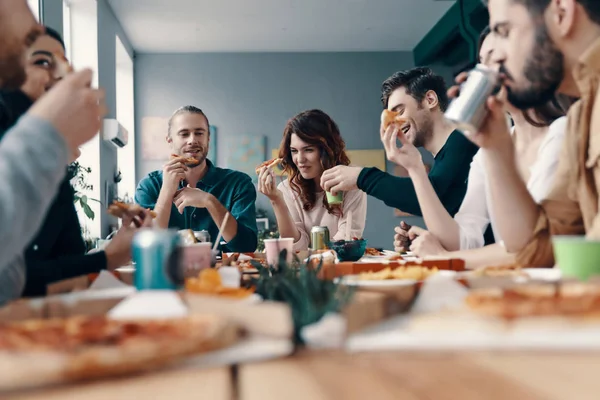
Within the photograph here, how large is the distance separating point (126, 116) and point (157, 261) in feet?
22.6

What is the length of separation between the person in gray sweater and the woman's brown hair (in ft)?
8.49

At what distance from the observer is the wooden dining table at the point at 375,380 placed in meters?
0.52

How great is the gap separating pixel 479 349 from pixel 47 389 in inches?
17.6

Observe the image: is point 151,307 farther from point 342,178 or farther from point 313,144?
point 313,144

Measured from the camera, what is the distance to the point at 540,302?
2.31 feet

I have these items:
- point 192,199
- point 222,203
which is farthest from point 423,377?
point 222,203

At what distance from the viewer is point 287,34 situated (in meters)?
7.04

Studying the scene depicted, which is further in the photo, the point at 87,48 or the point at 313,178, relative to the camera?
the point at 87,48

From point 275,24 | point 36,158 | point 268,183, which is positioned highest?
point 275,24

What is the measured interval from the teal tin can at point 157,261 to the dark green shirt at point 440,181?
147 centimetres

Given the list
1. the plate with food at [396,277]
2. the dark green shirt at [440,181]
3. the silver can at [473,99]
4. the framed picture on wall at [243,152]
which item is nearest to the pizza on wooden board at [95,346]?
the plate with food at [396,277]

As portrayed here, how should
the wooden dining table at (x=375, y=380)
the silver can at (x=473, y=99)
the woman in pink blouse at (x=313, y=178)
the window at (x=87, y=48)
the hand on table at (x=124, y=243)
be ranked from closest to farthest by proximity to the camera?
the wooden dining table at (x=375, y=380), the silver can at (x=473, y=99), the hand on table at (x=124, y=243), the woman in pink blouse at (x=313, y=178), the window at (x=87, y=48)

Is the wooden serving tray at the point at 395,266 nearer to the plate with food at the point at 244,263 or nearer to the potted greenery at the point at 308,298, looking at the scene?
the plate with food at the point at 244,263

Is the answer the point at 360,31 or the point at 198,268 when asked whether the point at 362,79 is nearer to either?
the point at 360,31
